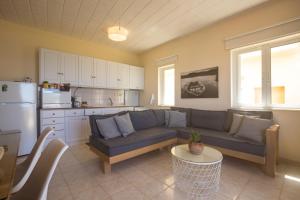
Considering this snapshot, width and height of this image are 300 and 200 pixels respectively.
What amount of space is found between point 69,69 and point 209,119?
351 cm

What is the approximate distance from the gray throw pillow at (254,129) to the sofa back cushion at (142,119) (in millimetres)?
1710

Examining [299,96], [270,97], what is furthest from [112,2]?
[299,96]

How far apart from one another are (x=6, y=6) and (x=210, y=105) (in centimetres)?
448

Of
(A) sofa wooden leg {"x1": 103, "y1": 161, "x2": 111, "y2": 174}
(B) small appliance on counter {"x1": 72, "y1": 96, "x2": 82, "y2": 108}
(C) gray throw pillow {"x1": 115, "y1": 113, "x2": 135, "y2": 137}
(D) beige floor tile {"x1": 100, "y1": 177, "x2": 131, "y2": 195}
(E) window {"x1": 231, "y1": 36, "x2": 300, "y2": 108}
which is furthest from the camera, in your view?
(B) small appliance on counter {"x1": 72, "y1": 96, "x2": 82, "y2": 108}

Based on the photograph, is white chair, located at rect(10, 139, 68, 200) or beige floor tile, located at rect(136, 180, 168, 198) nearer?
white chair, located at rect(10, 139, 68, 200)

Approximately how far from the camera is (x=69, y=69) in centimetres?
364

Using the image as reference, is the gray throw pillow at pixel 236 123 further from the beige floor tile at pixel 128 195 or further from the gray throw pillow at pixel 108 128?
the gray throw pillow at pixel 108 128

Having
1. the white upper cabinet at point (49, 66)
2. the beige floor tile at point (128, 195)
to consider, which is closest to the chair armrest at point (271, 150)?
the beige floor tile at point (128, 195)

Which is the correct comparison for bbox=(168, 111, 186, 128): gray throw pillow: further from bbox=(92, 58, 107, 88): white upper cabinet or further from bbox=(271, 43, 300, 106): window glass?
bbox=(92, 58, 107, 88): white upper cabinet

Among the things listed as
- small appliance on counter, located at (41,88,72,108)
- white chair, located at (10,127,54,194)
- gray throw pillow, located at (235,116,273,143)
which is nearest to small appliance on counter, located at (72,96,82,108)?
small appliance on counter, located at (41,88,72,108)

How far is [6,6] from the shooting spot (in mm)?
2656

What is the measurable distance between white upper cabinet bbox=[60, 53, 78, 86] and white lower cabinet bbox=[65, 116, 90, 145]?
916mm

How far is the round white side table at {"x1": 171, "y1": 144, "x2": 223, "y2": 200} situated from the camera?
168cm

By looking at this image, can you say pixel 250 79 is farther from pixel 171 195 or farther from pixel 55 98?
pixel 55 98
